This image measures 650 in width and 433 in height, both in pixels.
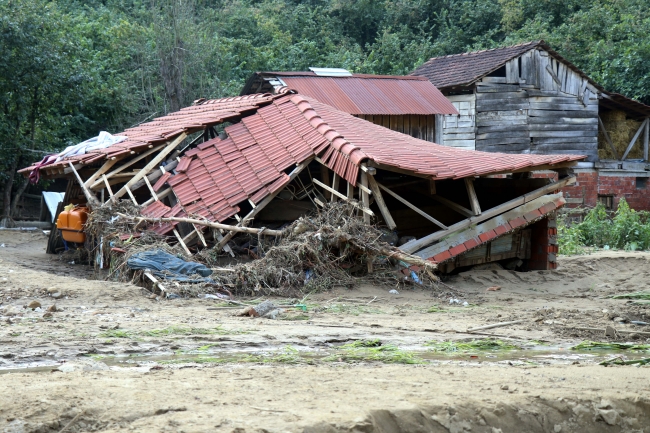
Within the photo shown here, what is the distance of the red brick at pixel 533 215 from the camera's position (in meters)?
14.0

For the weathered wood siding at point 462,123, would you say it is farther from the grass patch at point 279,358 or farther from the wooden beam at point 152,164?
the grass patch at point 279,358

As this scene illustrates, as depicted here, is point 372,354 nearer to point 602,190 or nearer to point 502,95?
point 502,95

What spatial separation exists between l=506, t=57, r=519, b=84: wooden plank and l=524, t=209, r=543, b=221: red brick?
10443 millimetres

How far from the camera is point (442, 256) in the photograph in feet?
42.5

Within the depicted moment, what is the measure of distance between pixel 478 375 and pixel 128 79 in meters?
22.1

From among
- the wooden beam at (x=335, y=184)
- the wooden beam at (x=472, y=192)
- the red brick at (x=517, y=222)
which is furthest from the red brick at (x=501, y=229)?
the wooden beam at (x=335, y=184)

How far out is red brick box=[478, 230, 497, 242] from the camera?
13359 millimetres

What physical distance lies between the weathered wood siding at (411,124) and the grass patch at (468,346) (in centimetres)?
1322

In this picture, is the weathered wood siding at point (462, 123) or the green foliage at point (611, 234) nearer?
the green foliage at point (611, 234)

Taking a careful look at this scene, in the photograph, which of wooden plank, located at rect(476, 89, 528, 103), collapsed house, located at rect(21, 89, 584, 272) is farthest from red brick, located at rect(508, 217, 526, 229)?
wooden plank, located at rect(476, 89, 528, 103)

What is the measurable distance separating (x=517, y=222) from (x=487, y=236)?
0.75 meters

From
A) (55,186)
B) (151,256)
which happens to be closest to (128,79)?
(55,186)

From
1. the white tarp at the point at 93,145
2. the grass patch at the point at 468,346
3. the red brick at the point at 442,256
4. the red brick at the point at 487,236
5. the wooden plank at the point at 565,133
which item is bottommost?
the grass patch at the point at 468,346

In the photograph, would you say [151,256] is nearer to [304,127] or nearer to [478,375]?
[304,127]
